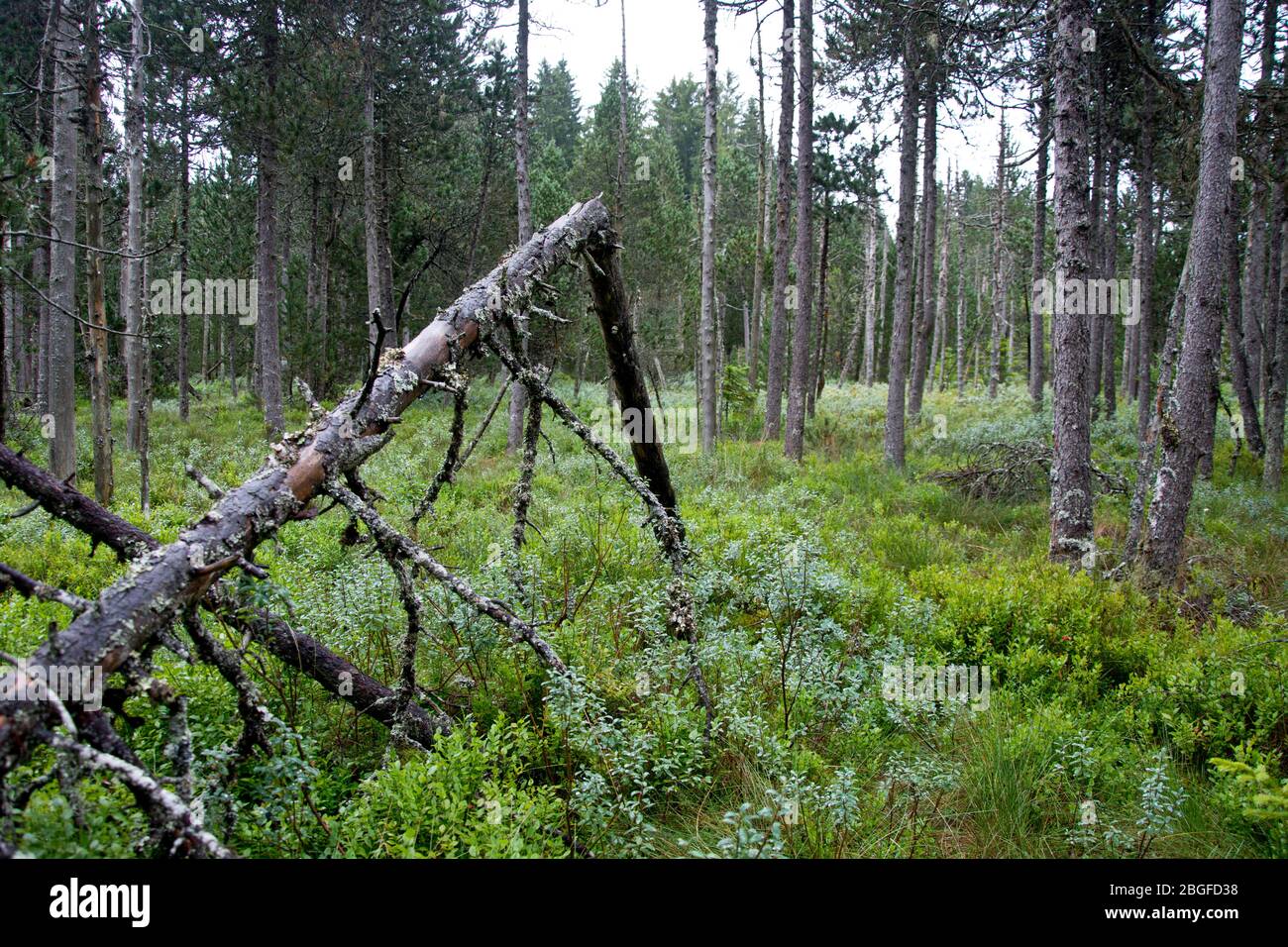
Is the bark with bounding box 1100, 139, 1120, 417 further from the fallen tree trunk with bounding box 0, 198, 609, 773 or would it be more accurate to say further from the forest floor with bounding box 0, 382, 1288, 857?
the fallen tree trunk with bounding box 0, 198, 609, 773

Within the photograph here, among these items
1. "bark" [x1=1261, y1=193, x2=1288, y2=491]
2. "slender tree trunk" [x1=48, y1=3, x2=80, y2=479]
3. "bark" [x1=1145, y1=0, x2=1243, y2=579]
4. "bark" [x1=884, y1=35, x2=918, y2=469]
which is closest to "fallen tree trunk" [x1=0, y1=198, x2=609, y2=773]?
"bark" [x1=1145, y1=0, x2=1243, y2=579]

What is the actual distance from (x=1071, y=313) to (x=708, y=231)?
30.6 feet

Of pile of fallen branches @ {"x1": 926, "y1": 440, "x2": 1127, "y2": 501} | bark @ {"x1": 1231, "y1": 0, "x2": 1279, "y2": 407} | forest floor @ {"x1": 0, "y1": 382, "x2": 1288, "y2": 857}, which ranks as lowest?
forest floor @ {"x1": 0, "y1": 382, "x2": 1288, "y2": 857}

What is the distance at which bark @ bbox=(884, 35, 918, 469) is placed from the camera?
44.3 ft

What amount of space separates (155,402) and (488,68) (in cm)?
1770

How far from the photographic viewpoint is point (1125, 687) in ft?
15.0

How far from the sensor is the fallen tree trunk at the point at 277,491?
1.82 metres

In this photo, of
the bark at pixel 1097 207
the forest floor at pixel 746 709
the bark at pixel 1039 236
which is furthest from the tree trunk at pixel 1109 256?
the forest floor at pixel 746 709

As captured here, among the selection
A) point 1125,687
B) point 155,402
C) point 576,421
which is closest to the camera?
point 576,421

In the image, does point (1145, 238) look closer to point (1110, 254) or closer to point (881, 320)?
point (1110, 254)

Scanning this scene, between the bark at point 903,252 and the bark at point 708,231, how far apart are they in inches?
145

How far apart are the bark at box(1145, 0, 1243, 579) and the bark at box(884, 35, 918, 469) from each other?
6.48 meters

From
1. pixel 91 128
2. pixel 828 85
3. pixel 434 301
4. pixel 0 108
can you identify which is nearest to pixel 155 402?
pixel 434 301
